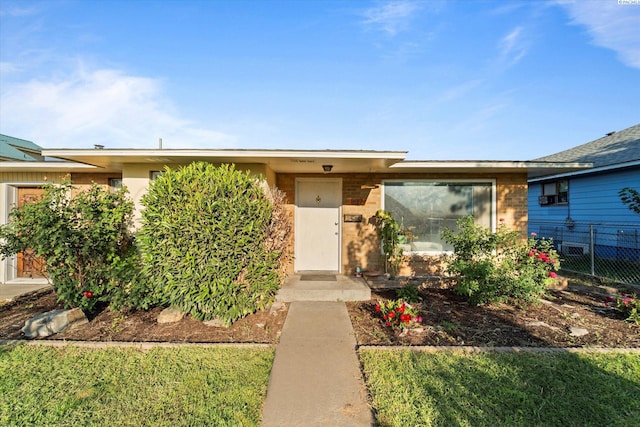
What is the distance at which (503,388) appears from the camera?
3084 millimetres

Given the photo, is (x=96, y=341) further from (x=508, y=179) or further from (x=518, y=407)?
(x=508, y=179)

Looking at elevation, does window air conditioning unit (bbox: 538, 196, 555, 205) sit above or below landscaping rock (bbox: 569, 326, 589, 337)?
above

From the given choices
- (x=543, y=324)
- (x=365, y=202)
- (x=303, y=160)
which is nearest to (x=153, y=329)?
(x=303, y=160)

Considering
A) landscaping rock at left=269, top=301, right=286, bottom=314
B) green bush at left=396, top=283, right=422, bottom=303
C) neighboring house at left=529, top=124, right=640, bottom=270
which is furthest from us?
neighboring house at left=529, top=124, right=640, bottom=270

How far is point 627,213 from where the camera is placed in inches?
407

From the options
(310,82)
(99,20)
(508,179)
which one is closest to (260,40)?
(310,82)

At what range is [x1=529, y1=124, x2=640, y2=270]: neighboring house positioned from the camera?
10242mm

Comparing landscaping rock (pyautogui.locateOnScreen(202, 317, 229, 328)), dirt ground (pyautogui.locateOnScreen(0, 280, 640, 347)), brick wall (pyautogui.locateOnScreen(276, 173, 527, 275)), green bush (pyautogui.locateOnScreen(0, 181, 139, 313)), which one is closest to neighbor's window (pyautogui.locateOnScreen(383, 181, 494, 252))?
brick wall (pyautogui.locateOnScreen(276, 173, 527, 275))

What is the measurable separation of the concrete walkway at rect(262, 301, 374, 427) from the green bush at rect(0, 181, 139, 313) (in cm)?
296

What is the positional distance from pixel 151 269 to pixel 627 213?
13.6 m

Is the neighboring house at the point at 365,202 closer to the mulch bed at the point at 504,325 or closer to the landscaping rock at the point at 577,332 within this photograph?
the mulch bed at the point at 504,325

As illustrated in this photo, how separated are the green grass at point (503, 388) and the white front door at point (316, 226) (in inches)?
163

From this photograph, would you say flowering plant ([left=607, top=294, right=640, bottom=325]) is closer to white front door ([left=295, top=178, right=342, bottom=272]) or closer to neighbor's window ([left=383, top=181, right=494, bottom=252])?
neighbor's window ([left=383, top=181, right=494, bottom=252])

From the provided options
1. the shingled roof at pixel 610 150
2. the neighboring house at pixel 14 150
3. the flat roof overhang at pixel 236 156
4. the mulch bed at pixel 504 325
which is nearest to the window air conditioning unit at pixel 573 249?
the shingled roof at pixel 610 150
